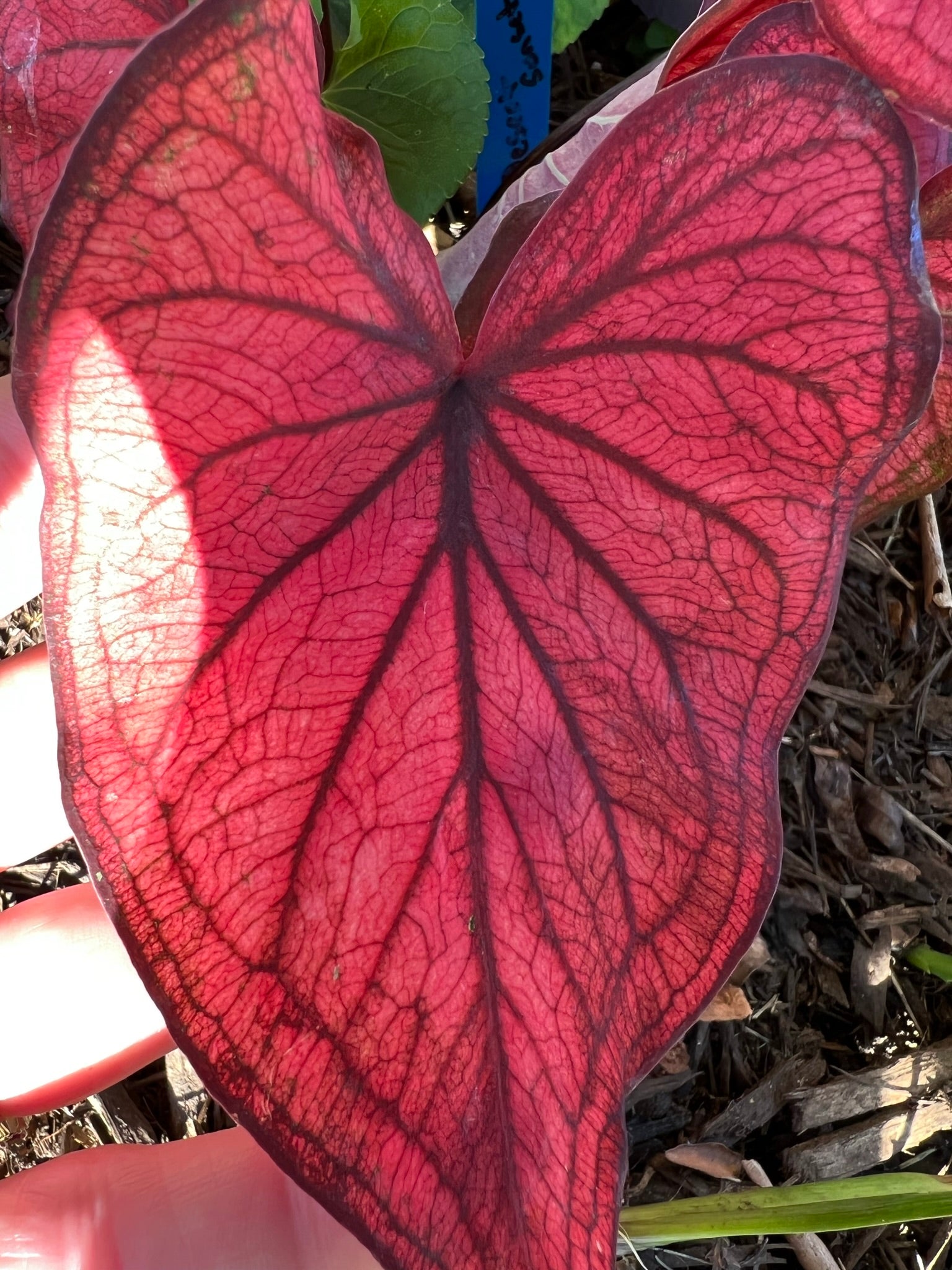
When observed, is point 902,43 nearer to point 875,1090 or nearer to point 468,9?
point 468,9

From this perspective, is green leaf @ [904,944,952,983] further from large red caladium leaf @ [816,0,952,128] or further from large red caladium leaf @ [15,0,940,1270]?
large red caladium leaf @ [816,0,952,128]

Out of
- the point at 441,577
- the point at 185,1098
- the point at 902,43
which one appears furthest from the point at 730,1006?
the point at 902,43

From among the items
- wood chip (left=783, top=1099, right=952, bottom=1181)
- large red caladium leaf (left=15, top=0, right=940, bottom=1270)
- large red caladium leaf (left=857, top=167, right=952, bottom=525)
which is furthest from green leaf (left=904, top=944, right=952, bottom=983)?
large red caladium leaf (left=15, top=0, right=940, bottom=1270)

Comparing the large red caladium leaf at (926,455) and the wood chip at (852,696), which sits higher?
the large red caladium leaf at (926,455)

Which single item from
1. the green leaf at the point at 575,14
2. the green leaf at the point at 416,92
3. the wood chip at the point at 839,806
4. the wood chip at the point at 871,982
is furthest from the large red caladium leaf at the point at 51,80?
the wood chip at the point at 871,982

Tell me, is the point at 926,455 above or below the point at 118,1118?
above

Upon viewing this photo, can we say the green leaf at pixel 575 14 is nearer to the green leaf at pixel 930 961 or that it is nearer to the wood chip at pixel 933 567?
the wood chip at pixel 933 567

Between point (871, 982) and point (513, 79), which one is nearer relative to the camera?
point (513, 79)
